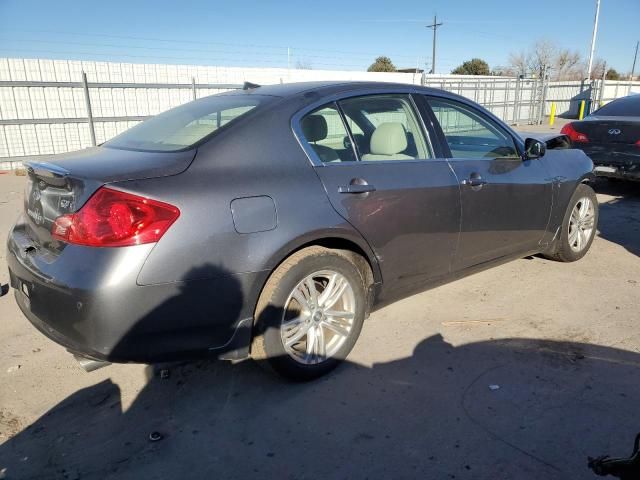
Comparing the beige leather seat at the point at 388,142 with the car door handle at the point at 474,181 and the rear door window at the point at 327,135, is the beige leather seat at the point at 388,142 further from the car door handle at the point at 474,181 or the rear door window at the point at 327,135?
the car door handle at the point at 474,181

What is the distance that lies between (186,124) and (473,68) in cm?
6096

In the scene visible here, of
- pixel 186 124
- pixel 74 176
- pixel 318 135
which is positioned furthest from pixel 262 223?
pixel 186 124

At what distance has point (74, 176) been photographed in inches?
95.1

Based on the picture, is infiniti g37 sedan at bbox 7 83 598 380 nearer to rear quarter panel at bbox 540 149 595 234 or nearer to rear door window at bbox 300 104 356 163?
rear door window at bbox 300 104 356 163

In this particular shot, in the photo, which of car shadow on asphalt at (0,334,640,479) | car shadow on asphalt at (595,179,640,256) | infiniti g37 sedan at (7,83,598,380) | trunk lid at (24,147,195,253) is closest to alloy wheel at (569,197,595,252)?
car shadow on asphalt at (595,179,640,256)

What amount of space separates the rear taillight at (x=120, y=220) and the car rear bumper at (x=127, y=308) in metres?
0.05

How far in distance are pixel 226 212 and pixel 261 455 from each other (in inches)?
45.7

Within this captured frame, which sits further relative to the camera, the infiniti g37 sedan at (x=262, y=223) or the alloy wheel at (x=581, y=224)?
the alloy wheel at (x=581, y=224)

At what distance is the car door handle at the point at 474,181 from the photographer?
3.53 m

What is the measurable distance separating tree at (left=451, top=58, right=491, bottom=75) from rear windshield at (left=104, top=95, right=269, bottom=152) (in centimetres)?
5899

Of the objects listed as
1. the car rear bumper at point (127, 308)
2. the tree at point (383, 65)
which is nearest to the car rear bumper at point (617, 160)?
the car rear bumper at point (127, 308)

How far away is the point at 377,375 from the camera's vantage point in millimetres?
3029

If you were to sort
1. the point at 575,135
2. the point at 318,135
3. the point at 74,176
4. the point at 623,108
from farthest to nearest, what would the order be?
the point at 623,108 < the point at 575,135 < the point at 318,135 < the point at 74,176

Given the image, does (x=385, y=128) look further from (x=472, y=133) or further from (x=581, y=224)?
(x=581, y=224)
